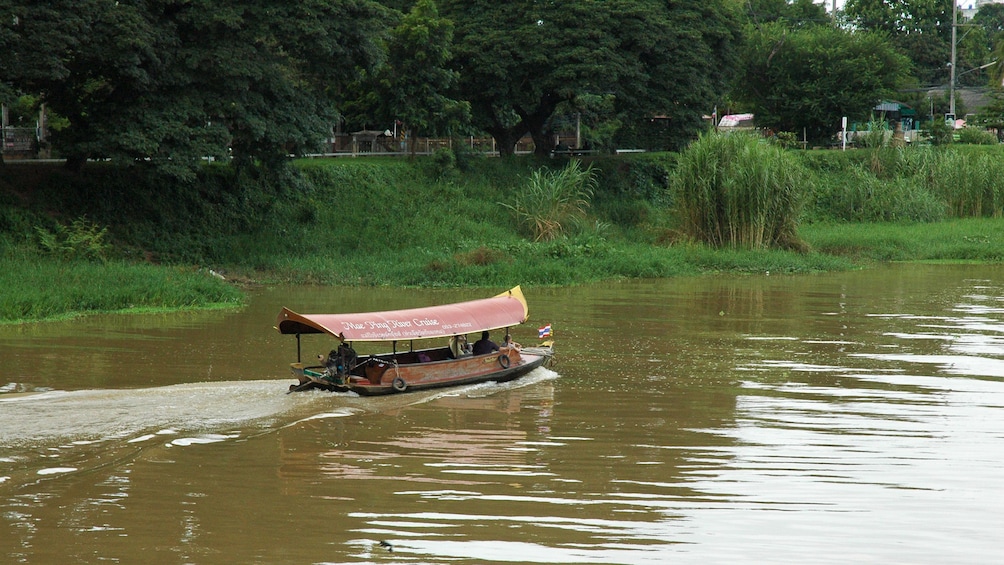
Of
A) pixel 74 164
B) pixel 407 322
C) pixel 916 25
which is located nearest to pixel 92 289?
pixel 74 164

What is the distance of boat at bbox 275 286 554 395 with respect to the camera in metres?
14.6

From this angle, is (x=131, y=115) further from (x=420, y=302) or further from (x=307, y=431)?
(x=307, y=431)

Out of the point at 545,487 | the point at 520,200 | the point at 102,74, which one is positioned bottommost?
the point at 545,487

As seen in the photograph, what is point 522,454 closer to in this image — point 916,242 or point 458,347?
point 458,347

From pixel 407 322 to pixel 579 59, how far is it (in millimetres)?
24469

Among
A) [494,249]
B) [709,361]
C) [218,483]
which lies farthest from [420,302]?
[218,483]

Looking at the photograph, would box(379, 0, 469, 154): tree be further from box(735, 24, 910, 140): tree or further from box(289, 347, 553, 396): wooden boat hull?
box(735, 24, 910, 140): tree

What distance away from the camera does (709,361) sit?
57.5 ft

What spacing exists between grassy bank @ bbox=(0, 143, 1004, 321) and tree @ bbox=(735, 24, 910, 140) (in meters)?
11.8

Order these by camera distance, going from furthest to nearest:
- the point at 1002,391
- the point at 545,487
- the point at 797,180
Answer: the point at 797,180 < the point at 1002,391 < the point at 545,487

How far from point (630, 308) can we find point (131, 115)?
12.8 meters

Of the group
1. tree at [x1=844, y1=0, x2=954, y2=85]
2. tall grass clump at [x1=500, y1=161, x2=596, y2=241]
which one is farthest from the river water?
tree at [x1=844, y1=0, x2=954, y2=85]

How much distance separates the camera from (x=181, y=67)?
1069 inches

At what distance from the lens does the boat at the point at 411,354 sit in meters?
14.6
